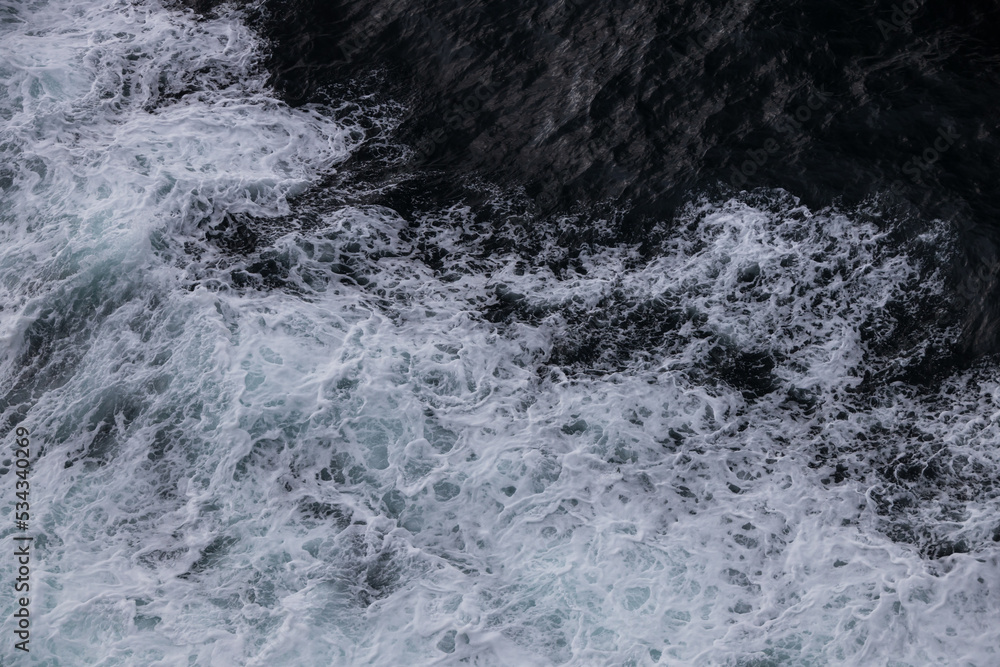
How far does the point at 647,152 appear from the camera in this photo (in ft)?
40.0

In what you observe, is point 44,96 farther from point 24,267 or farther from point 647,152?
point 647,152

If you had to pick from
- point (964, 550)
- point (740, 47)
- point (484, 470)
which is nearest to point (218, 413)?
point (484, 470)

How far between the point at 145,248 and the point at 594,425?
5.98 metres

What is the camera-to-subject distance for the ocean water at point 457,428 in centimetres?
859

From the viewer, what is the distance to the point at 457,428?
9.96m
